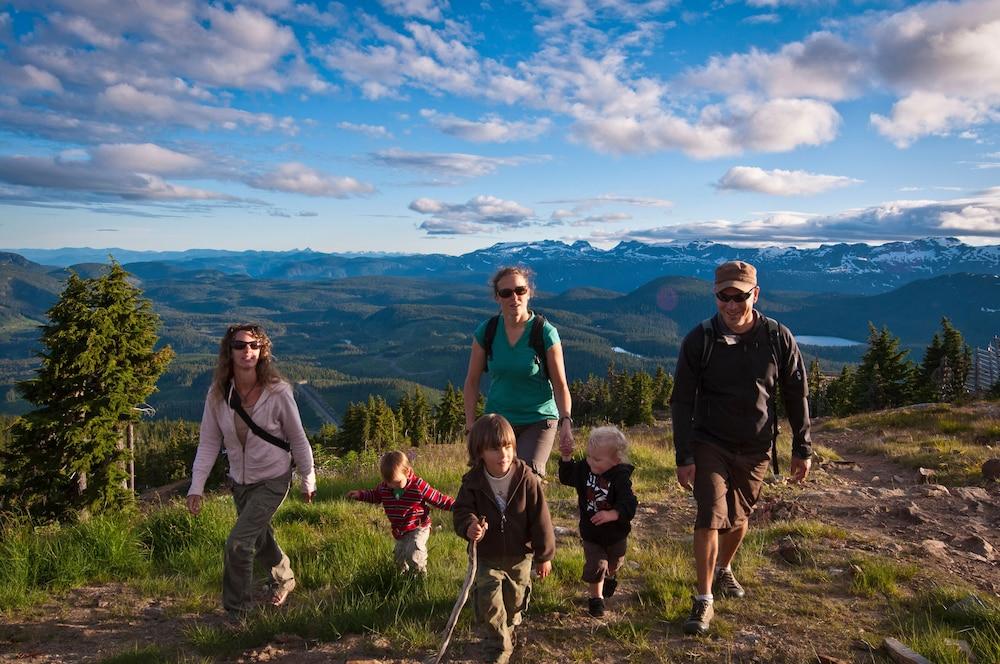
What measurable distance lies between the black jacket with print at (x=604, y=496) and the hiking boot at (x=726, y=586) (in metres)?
1.04

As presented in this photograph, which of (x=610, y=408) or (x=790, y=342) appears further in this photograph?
(x=610, y=408)

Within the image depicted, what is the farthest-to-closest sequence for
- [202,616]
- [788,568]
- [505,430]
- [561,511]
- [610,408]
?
[610,408], [561,511], [788,568], [202,616], [505,430]

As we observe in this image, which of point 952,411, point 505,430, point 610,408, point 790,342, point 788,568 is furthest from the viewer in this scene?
point 610,408

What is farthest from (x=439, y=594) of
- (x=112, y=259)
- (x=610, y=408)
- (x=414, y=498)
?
(x=610, y=408)

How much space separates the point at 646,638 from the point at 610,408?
58.9 metres

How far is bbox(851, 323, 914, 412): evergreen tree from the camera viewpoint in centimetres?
3962

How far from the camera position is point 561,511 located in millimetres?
7203

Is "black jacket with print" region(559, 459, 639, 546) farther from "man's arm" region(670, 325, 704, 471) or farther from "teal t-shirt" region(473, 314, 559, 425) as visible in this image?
"teal t-shirt" region(473, 314, 559, 425)

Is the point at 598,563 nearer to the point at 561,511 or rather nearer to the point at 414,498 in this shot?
the point at 414,498

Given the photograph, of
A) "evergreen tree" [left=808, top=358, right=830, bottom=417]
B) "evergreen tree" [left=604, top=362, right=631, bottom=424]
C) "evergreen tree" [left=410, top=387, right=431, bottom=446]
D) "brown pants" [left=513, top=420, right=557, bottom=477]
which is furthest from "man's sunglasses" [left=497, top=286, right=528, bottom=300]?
"evergreen tree" [left=808, top=358, right=830, bottom=417]

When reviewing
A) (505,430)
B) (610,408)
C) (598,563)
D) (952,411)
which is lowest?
(610,408)

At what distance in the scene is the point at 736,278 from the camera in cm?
394

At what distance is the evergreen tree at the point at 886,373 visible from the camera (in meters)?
39.6

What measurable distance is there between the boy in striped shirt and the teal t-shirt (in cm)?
88
